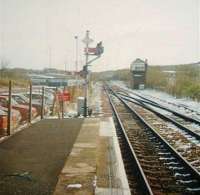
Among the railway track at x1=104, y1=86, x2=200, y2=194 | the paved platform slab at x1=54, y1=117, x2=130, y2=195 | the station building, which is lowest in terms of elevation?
the railway track at x1=104, y1=86, x2=200, y2=194

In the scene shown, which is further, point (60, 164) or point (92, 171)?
point (60, 164)

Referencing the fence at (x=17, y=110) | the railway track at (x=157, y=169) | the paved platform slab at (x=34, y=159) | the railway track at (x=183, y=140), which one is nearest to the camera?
the paved platform slab at (x=34, y=159)

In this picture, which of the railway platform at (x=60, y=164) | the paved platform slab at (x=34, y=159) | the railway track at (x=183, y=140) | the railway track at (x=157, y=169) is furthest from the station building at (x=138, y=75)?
the railway platform at (x=60, y=164)

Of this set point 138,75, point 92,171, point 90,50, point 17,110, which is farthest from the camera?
point 138,75

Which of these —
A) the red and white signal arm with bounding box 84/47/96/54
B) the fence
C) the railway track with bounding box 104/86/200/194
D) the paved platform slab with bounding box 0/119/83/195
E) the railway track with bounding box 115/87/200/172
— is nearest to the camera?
the paved platform slab with bounding box 0/119/83/195

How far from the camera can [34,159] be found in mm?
8008

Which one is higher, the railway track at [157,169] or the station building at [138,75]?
the station building at [138,75]

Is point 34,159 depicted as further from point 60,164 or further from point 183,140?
point 183,140

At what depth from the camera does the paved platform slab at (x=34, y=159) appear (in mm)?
6060

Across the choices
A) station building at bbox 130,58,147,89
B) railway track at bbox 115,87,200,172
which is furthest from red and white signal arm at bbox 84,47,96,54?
station building at bbox 130,58,147,89

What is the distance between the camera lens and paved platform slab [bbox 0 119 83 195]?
19.9 ft

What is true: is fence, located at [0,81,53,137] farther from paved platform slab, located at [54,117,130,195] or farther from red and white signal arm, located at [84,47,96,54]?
red and white signal arm, located at [84,47,96,54]

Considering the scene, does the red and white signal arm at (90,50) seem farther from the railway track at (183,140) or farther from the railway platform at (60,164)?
the railway platform at (60,164)

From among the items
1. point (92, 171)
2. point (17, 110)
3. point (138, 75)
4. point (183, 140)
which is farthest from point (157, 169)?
point (138, 75)
